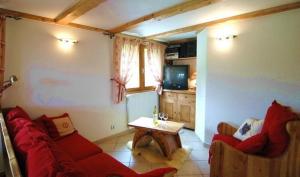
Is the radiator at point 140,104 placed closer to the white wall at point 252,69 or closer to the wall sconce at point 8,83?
the white wall at point 252,69

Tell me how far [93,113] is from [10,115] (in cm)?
147

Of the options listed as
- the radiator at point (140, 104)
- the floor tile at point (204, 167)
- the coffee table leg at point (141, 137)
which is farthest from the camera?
the radiator at point (140, 104)

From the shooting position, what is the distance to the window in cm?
436

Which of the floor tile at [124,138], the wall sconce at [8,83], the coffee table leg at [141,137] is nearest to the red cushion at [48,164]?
the wall sconce at [8,83]

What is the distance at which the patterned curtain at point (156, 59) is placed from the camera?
4648mm

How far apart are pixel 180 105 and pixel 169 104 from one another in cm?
34

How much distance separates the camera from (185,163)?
2.88 meters

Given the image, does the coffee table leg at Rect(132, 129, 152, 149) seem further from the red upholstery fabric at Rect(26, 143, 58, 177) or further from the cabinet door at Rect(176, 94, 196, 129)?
the red upholstery fabric at Rect(26, 143, 58, 177)

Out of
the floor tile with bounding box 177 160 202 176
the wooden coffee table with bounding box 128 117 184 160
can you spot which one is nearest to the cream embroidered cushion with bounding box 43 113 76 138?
the wooden coffee table with bounding box 128 117 184 160

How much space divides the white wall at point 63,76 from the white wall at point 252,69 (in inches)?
78.4

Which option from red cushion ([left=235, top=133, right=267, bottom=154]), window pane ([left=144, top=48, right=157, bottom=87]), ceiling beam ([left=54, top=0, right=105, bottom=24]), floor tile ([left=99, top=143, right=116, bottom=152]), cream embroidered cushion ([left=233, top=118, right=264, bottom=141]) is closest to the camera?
red cushion ([left=235, top=133, right=267, bottom=154])

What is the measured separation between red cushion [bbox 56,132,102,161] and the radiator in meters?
1.62

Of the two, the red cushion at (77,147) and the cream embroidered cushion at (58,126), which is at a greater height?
the cream embroidered cushion at (58,126)

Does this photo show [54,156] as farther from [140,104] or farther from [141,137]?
[140,104]
